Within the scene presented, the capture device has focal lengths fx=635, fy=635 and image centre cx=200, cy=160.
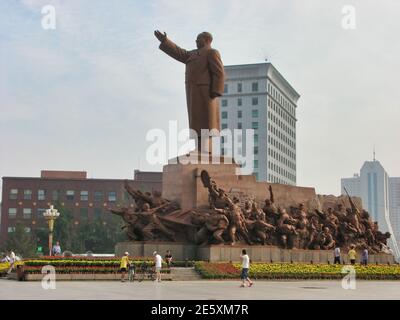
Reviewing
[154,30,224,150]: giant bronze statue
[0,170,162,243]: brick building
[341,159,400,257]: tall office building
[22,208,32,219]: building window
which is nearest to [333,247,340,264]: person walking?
[154,30,224,150]: giant bronze statue

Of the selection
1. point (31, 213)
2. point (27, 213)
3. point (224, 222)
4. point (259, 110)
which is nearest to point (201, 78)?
point (224, 222)

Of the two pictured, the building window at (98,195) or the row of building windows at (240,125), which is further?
the row of building windows at (240,125)

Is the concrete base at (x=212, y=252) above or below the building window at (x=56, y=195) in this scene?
below

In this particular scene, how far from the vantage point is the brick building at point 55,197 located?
80062 millimetres

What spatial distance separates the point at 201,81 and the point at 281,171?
68.8m

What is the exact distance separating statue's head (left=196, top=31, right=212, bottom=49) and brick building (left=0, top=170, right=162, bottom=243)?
51.7 meters

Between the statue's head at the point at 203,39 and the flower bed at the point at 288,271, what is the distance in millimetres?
10546

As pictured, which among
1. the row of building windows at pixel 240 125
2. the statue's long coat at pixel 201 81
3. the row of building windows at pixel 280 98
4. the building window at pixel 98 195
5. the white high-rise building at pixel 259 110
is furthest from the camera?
the row of building windows at pixel 280 98

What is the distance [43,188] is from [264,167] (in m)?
30.0

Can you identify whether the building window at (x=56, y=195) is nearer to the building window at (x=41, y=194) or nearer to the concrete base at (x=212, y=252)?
the building window at (x=41, y=194)

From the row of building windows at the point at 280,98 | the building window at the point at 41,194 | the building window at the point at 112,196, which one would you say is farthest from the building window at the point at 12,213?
the row of building windows at the point at 280,98

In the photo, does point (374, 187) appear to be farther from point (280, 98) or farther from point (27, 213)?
point (27, 213)

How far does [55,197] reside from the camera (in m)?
81.0

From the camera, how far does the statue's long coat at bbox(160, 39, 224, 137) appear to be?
1127 inches
